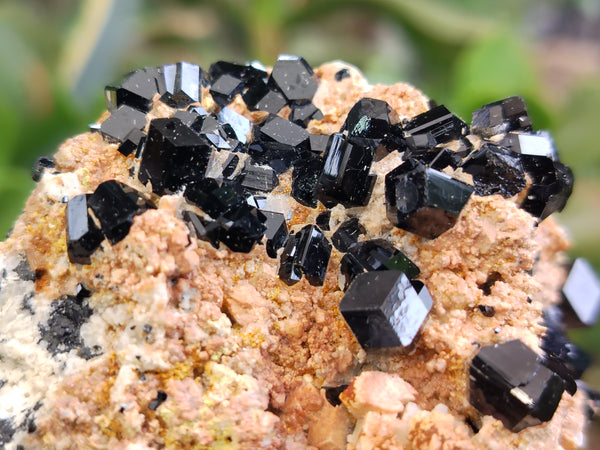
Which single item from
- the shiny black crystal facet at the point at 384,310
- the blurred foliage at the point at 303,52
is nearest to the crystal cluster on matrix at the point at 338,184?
the shiny black crystal facet at the point at 384,310

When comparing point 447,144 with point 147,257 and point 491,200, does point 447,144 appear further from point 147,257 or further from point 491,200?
point 147,257

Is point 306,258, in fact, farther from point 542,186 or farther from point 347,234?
point 542,186

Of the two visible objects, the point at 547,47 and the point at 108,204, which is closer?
the point at 108,204

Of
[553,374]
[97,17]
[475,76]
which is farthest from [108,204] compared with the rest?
[97,17]

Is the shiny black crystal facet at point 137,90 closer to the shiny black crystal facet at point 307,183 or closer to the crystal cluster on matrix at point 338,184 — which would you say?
the crystal cluster on matrix at point 338,184

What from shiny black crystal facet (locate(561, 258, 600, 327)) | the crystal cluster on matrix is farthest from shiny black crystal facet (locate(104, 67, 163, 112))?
shiny black crystal facet (locate(561, 258, 600, 327))

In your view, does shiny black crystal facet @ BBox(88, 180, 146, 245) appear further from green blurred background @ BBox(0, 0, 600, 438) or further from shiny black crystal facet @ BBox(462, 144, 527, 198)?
green blurred background @ BBox(0, 0, 600, 438)
